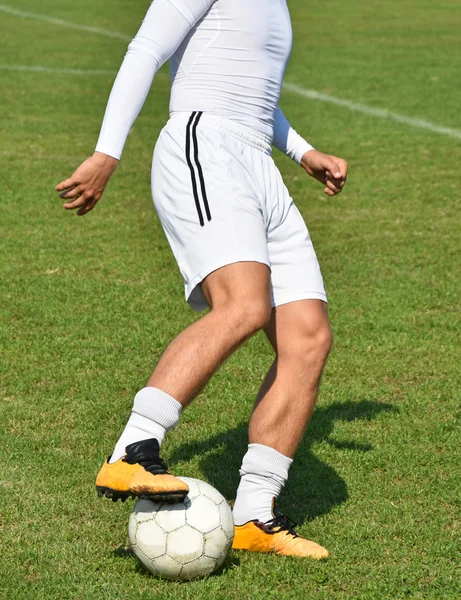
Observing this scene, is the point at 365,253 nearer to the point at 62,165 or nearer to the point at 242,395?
the point at 242,395

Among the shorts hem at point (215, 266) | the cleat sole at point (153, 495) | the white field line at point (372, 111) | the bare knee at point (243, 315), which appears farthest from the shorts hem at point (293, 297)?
the white field line at point (372, 111)

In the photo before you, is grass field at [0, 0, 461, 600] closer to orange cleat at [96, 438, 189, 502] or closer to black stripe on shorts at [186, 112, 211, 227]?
orange cleat at [96, 438, 189, 502]

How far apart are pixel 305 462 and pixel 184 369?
137 centimetres

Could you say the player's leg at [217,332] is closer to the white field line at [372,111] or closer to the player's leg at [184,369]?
the player's leg at [184,369]

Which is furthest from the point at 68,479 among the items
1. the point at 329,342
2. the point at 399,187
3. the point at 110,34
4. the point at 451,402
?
the point at 110,34

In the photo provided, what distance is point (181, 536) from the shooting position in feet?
12.0

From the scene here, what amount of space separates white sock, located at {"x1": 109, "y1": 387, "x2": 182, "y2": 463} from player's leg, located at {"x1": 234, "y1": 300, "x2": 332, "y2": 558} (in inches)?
22.3

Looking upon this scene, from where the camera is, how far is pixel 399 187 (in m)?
9.88

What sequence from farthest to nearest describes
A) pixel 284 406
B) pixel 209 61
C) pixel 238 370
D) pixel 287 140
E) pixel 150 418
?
pixel 238 370
pixel 287 140
pixel 284 406
pixel 209 61
pixel 150 418

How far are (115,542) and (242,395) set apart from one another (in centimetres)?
165

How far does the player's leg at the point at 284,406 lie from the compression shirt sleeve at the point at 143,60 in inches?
35.6

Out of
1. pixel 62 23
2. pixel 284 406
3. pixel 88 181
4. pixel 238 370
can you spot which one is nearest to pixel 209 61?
pixel 88 181

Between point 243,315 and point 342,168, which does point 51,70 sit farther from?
point 243,315

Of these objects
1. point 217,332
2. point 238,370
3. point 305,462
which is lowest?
point 238,370
